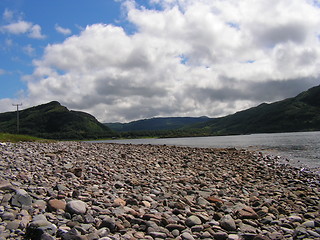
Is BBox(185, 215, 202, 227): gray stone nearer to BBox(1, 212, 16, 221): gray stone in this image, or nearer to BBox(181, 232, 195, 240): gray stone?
BBox(181, 232, 195, 240): gray stone

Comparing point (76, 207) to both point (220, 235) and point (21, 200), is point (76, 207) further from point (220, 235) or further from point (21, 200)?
point (220, 235)

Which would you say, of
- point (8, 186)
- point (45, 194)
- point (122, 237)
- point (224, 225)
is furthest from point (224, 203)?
point (8, 186)

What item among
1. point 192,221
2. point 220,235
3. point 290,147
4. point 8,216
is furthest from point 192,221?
point 290,147

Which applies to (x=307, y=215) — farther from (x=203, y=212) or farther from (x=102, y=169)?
(x=102, y=169)

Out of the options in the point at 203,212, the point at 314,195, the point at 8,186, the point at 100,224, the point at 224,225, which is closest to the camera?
the point at 100,224

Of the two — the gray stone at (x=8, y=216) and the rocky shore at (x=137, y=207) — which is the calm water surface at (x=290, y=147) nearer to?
the rocky shore at (x=137, y=207)

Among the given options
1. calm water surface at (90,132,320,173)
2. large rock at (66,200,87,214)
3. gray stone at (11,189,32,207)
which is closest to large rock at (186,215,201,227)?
large rock at (66,200,87,214)

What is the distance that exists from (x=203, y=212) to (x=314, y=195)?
26.7 ft

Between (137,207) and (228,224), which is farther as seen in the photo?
(137,207)

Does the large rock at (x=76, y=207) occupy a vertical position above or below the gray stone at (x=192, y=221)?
above

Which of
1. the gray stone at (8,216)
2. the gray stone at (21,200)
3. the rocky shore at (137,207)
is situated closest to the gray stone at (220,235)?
the rocky shore at (137,207)

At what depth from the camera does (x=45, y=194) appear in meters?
9.26

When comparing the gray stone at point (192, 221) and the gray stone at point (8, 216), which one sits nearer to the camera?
the gray stone at point (8, 216)

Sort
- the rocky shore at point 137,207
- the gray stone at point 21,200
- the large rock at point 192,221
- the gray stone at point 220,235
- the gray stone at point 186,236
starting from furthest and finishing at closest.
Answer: the large rock at point 192,221, the gray stone at point 21,200, the gray stone at point 220,235, the gray stone at point 186,236, the rocky shore at point 137,207
